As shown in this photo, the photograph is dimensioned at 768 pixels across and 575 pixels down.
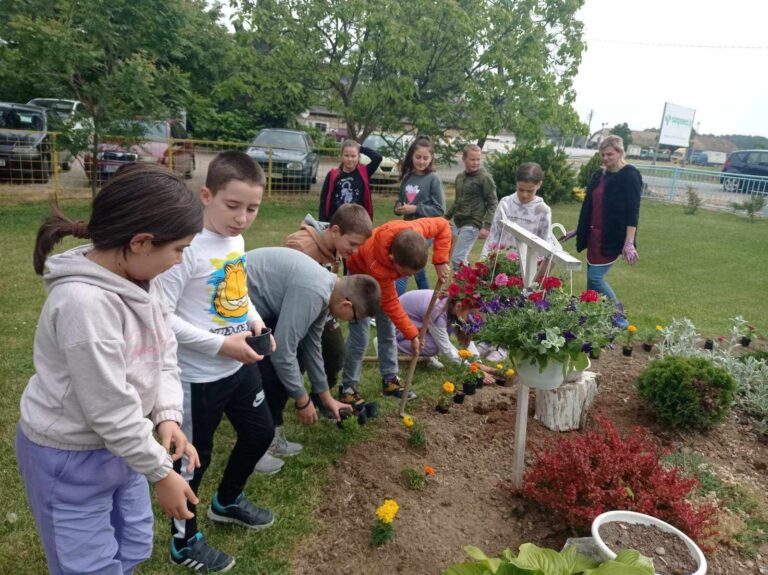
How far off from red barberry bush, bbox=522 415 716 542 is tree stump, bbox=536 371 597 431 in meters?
0.84

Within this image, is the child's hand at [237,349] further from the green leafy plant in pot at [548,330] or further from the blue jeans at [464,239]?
the blue jeans at [464,239]

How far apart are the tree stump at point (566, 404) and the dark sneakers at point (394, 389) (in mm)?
858

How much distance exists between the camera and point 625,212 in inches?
193

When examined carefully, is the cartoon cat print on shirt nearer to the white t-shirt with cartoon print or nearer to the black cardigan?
the white t-shirt with cartoon print

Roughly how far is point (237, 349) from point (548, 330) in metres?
1.30

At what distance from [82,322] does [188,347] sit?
73 centimetres

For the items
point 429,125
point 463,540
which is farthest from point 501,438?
point 429,125

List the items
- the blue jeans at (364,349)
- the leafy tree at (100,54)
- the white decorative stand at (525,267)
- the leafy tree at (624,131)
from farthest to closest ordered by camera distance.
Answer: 1. the leafy tree at (624,131)
2. the leafy tree at (100,54)
3. the blue jeans at (364,349)
4. the white decorative stand at (525,267)

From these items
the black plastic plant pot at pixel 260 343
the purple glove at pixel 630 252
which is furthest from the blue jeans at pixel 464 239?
the black plastic plant pot at pixel 260 343

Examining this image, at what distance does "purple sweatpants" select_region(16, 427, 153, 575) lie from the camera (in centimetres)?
142

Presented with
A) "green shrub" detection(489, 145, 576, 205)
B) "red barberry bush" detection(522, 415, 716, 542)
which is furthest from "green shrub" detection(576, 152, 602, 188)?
"red barberry bush" detection(522, 415, 716, 542)

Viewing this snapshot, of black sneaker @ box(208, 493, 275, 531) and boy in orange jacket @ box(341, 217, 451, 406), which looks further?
boy in orange jacket @ box(341, 217, 451, 406)

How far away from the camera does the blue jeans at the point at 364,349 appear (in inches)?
145

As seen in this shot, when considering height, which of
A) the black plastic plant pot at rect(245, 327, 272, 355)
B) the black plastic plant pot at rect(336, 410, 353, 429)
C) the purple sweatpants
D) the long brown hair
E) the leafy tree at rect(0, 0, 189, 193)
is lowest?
the black plastic plant pot at rect(336, 410, 353, 429)
